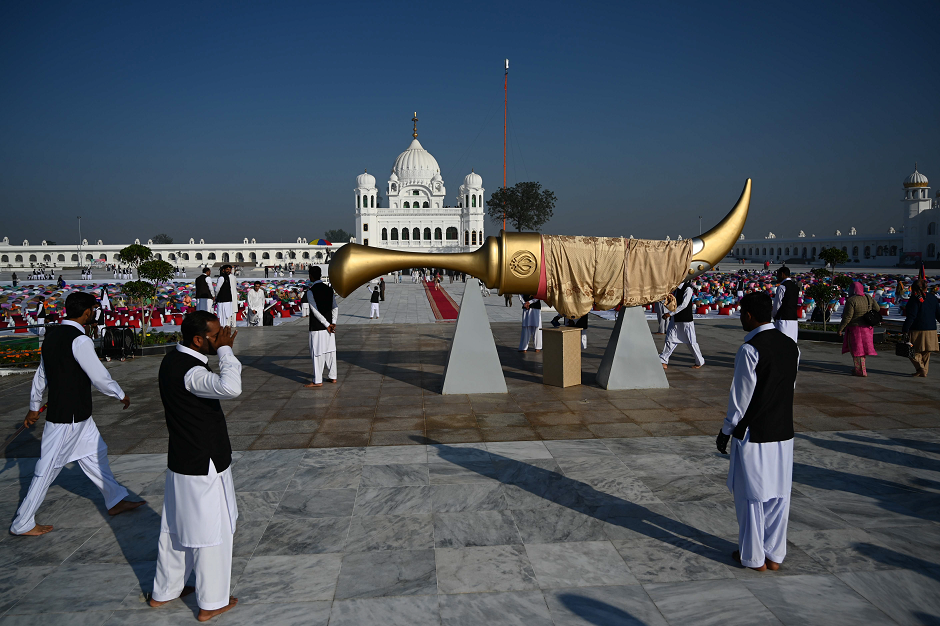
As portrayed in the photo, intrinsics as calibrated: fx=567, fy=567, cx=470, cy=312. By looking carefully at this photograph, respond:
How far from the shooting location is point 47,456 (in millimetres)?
3359

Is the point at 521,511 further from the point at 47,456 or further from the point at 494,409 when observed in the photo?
the point at 47,456

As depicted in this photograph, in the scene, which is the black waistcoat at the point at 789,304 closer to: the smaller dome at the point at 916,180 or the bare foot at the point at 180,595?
the bare foot at the point at 180,595

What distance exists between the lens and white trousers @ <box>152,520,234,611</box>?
2.55 m

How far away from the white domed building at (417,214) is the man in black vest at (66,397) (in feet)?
188

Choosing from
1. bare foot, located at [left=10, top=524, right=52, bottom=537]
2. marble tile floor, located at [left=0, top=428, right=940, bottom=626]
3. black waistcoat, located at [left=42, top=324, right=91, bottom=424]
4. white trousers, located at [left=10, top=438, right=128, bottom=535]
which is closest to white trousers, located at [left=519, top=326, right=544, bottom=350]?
marble tile floor, located at [left=0, top=428, right=940, bottom=626]

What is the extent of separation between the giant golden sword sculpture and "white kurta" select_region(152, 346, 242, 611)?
3.04m

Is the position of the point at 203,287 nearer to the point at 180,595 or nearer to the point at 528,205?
the point at 180,595

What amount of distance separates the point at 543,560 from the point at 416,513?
0.91 m

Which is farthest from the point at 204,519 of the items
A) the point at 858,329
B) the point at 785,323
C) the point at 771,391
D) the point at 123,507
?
the point at 858,329

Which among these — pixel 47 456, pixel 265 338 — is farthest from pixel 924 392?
pixel 265 338

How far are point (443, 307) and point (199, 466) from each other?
16149 mm

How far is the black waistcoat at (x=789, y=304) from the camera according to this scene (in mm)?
6648

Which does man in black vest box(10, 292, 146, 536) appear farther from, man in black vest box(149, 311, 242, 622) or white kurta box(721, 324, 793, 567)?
white kurta box(721, 324, 793, 567)

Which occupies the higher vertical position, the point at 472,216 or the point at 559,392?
the point at 472,216
